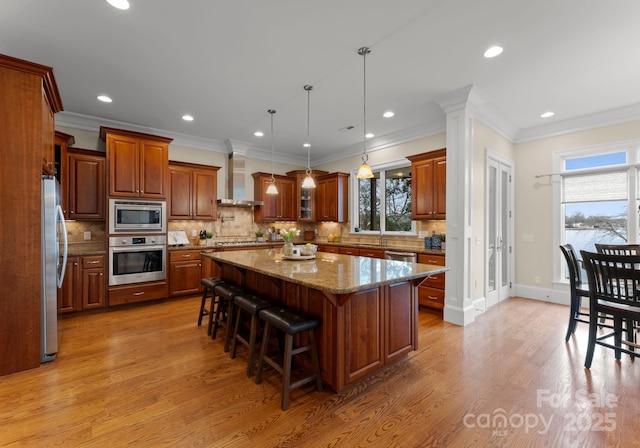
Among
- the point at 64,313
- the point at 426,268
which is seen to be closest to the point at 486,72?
the point at 426,268

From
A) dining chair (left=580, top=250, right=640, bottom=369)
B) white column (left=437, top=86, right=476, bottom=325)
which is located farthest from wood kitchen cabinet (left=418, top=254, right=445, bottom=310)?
dining chair (left=580, top=250, right=640, bottom=369)

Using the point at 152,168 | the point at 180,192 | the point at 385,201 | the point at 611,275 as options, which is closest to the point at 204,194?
the point at 180,192

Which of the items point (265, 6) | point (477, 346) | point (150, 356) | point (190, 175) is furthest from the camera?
point (190, 175)

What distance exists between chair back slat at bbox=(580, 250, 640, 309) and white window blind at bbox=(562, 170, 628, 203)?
7.88 feet

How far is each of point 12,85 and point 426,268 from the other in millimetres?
3926

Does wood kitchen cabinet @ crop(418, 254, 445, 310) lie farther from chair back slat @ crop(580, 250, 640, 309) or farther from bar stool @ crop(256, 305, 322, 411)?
bar stool @ crop(256, 305, 322, 411)

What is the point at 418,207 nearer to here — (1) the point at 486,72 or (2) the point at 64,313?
(1) the point at 486,72

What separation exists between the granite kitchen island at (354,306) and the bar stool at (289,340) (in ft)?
0.26

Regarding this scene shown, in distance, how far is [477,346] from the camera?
3.08 m

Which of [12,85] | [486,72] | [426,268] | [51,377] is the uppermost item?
Answer: [486,72]

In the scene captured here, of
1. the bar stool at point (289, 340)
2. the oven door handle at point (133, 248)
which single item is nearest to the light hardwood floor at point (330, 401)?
the bar stool at point (289, 340)

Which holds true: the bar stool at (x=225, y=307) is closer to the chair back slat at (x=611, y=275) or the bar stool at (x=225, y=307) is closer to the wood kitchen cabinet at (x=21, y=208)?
the wood kitchen cabinet at (x=21, y=208)

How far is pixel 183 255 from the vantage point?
491 cm

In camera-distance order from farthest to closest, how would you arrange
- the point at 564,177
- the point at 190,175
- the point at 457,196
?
the point at 190,175
the point at 564,177
the point at 457,196
